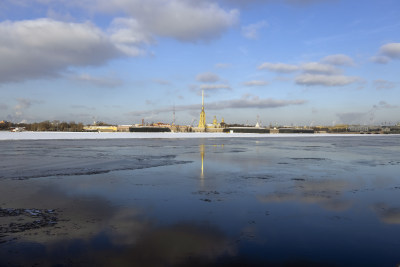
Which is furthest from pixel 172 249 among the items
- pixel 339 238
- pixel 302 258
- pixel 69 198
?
pixel 69 198

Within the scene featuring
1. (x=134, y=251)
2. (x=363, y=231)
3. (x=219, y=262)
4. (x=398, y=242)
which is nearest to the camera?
→ (x=219, y=262)

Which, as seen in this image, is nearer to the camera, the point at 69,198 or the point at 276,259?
the point at 276,259

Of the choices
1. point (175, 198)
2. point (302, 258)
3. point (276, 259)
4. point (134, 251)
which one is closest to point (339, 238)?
point (302, 258)

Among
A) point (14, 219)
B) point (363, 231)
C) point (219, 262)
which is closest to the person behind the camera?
point (219, 262)

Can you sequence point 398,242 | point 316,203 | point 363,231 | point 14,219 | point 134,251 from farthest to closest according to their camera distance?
1. point 316,203
2. point 14,219
3. point 363,231
4. point 398,242
5. point 134,251

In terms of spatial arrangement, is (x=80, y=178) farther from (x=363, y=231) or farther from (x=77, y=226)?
(x=363, y=231)

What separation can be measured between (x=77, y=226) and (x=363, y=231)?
5598 mm

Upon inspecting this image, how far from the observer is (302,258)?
195 inches

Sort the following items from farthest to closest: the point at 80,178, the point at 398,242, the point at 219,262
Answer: the point at 80,178
the point at 398,242
the point at 219,262

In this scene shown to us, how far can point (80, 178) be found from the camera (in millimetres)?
12578

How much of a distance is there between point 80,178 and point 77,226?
6.64 meters

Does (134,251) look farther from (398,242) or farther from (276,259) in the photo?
(398,242)

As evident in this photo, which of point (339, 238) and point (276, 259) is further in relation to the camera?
point (339, 238)

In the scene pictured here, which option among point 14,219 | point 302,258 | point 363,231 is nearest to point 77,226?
point 14,219
